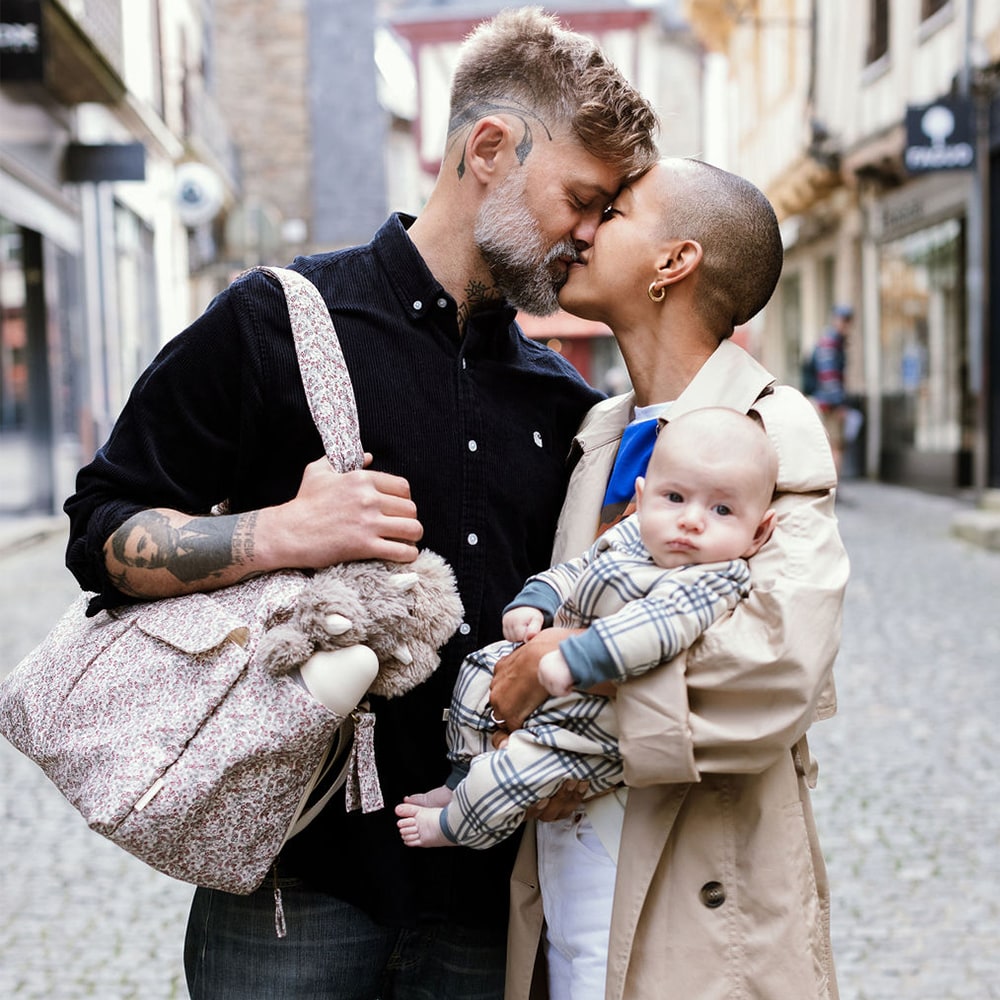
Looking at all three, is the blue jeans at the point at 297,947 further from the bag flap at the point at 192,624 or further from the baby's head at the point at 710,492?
the baby's head at the point at 710,492

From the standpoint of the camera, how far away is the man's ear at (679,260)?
203cm

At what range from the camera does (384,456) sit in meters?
1.95

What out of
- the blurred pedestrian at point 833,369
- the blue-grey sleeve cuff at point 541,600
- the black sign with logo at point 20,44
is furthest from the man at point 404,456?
the blurred pedestrian at point 833,369

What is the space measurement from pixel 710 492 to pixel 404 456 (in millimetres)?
497

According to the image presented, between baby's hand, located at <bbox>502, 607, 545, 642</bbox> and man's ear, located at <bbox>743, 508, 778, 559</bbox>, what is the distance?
12.1 inches

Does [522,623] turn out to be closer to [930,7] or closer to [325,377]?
[325,377]

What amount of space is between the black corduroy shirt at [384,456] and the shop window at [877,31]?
53.2 feet

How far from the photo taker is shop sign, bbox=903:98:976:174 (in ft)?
40.1

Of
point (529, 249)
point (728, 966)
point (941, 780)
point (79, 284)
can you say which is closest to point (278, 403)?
point (529, 249)

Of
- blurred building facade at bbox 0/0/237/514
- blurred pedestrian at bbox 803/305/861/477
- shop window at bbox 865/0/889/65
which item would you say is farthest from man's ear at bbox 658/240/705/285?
shop window at bbox 865/0/889/65

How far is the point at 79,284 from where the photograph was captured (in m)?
16.0

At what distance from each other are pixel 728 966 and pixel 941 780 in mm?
3533

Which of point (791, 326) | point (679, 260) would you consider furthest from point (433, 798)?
point (791, 326)

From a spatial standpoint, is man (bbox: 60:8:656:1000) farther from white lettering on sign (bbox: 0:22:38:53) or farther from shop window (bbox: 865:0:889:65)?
shop window (bbox: 865:0:889:65)
